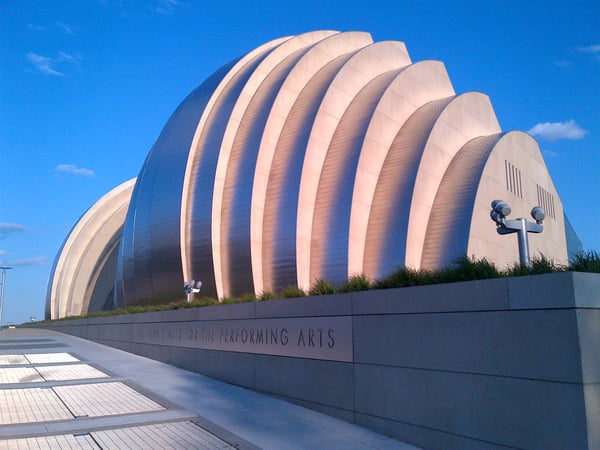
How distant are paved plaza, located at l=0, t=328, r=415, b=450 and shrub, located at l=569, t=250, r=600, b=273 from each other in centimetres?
385

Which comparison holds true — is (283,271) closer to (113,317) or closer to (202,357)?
(202,357)

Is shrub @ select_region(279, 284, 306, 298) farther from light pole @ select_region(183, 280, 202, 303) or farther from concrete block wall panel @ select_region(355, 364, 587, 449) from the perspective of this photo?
light pole @ select_region(183, 280, 202, 303)

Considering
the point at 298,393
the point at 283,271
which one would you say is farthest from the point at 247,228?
the point at 298,393

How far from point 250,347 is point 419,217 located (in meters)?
8.30

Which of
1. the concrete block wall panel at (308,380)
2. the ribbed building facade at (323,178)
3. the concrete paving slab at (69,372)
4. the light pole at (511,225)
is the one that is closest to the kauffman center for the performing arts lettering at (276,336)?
the concrete block wall panel at (308,380)

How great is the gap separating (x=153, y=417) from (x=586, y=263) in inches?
311

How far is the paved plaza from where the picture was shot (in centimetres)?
883

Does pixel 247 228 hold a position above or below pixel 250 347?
above

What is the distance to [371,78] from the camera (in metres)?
23.6

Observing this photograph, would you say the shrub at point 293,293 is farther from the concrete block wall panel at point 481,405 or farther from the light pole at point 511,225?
the light pole at point 511,225

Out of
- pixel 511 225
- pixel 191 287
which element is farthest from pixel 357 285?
pixel 191 287

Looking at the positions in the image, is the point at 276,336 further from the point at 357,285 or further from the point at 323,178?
the point at 323,178

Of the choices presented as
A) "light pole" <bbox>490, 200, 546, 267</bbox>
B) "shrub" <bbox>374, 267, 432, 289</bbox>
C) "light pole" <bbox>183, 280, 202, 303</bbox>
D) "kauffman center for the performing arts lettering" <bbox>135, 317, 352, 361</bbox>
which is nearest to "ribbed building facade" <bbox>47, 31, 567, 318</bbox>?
"light pole" <bbox>183, 280, 202, 303</bbox>

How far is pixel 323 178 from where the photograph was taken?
20.5m
